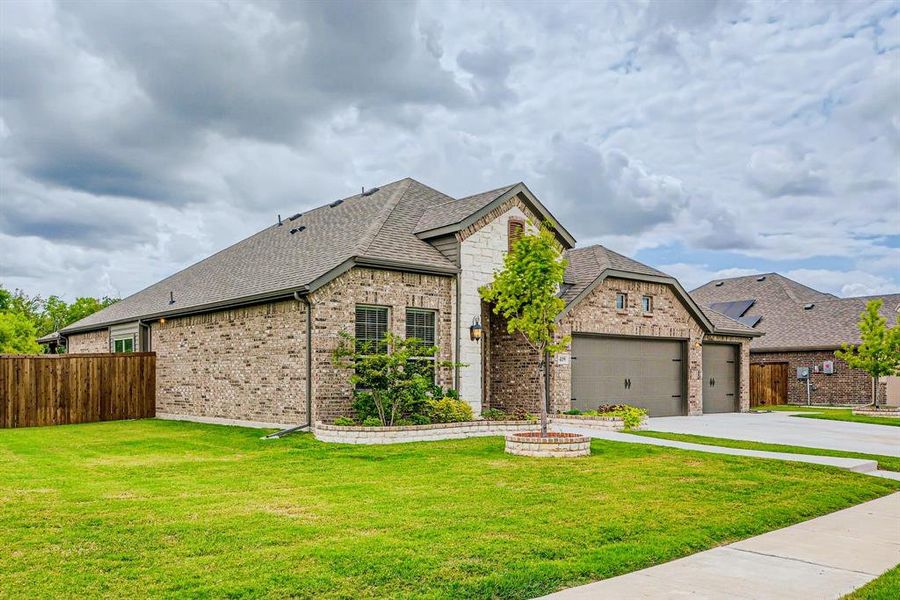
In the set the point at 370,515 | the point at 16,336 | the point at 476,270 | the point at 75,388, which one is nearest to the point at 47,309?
the point at 16,336

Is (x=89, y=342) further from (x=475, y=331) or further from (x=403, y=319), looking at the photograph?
(x=475, y=331)

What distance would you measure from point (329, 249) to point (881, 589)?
14.1 metres

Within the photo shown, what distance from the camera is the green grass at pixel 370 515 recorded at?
5.21 metres

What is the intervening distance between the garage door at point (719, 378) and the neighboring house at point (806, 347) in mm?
7594

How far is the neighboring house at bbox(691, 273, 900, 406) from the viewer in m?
30.7

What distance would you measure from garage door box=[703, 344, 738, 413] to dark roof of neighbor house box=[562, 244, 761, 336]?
0.94 metres

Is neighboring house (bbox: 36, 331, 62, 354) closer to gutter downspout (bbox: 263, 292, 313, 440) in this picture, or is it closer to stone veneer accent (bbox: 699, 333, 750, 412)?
gutter downspout (bbox: 263, 292, 313, 440)

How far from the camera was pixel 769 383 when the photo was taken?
32594 millimetres

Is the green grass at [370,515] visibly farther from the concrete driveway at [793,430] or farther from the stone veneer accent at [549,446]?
the concrete driveway at [793,430]

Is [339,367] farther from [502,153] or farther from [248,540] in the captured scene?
[502,153]

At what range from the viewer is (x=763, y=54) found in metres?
15.8

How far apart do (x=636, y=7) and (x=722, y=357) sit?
48.0 ft

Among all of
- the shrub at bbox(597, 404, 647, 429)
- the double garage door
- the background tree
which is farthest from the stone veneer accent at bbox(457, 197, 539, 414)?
the background tree

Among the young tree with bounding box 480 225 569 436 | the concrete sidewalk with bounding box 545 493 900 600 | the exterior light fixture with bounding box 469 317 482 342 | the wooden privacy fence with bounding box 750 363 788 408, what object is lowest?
the wooden privacy fence with bounding box 750 363 788 408
